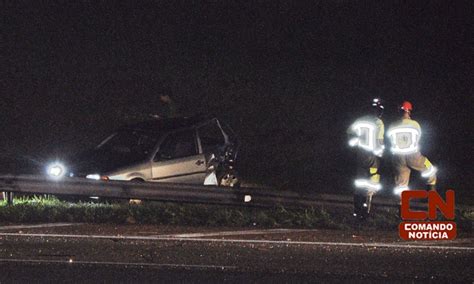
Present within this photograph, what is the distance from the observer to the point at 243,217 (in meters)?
11.5

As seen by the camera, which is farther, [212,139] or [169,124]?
[212,139]

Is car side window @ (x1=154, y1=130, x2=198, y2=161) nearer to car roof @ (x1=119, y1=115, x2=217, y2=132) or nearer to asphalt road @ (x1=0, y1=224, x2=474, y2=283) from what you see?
car roof @ (x1=119, y1=115, x2=217, y2=132)

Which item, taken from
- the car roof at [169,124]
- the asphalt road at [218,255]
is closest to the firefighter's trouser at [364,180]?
the asphalt road at [218,255]

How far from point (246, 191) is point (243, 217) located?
0.38 metres

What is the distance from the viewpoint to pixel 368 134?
11.1m

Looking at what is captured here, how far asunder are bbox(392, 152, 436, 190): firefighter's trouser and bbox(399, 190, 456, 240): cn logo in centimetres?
21

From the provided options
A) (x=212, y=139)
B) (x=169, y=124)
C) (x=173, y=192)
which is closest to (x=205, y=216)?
(x=173, y=192)

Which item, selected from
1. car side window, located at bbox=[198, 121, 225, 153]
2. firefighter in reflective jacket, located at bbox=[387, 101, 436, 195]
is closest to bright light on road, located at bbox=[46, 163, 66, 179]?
car side window, located at bbox=[198, 121, 225, 153]

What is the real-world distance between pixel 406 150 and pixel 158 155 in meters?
4.56

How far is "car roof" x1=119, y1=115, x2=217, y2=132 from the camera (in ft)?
47.4

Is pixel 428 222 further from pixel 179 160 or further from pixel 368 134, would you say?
pixel 179 160

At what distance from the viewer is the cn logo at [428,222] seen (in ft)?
34.0

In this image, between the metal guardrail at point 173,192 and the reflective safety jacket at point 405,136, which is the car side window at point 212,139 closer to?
the metal guardrail at point 173,192

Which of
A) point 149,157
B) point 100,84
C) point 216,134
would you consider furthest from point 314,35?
point 149,157
